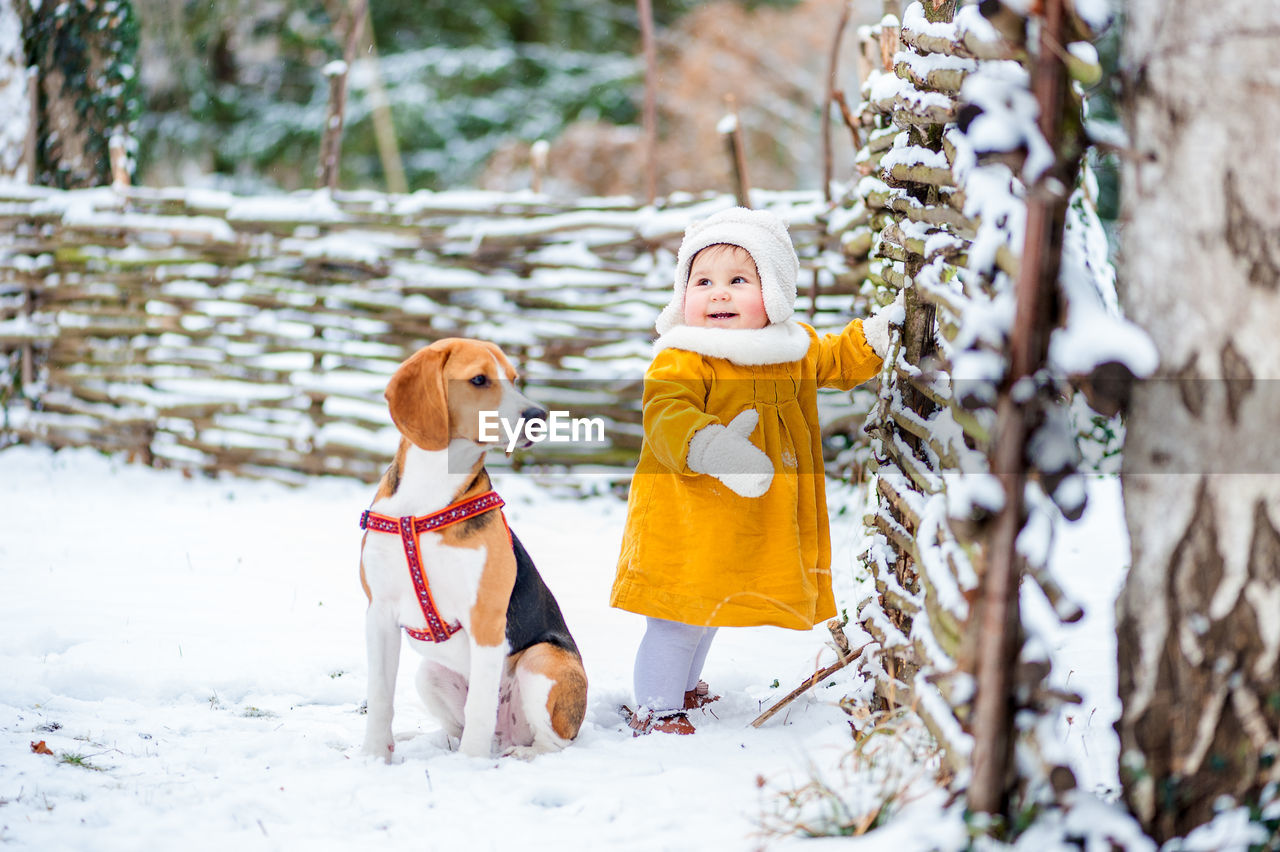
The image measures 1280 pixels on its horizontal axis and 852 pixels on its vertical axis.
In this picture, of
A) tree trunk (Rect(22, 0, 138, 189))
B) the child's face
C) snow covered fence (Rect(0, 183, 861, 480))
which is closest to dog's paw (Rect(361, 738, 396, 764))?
the child's face

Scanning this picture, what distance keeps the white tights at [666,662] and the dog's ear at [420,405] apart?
85cm

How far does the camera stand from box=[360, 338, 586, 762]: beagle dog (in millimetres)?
2549

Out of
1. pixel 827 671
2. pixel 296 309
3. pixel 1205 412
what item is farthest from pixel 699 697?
pixel 296 309

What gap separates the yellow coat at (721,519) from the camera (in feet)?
8.98

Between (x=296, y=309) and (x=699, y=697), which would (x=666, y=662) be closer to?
(x=699, y=697)

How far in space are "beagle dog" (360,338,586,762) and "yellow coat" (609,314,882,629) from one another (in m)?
0.34

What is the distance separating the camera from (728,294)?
287 centimetres

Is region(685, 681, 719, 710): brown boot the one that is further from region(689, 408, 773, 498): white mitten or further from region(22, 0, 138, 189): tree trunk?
region(22, 0, 138, 189): tree trunk

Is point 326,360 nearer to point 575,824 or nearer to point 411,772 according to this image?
point 411,772

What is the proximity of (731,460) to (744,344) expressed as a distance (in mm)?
403

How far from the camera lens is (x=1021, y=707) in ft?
5.36

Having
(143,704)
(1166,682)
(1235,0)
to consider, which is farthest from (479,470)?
(1235,0)

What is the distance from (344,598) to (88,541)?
1.65 meters

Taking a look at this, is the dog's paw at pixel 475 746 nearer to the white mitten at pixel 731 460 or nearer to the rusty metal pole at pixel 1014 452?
the white mitten at pixel 731 460
